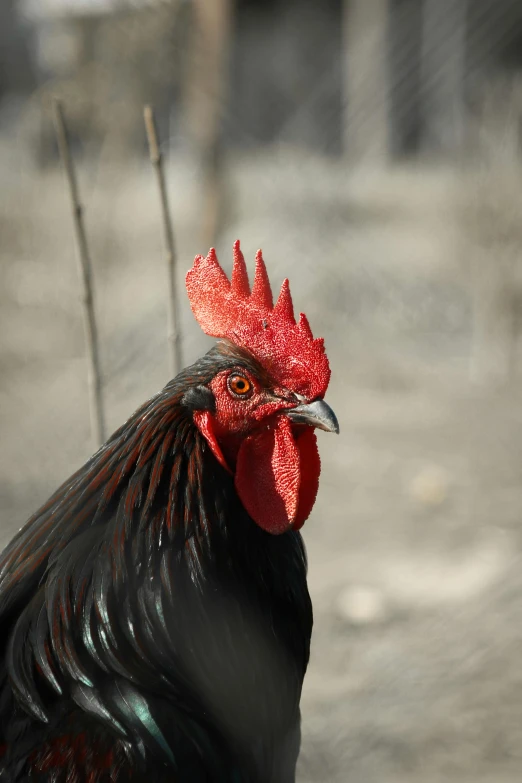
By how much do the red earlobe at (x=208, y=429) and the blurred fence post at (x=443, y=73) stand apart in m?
4.84

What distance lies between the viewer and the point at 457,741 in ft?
8.87

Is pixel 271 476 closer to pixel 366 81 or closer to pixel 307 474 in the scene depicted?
pixel 307 474

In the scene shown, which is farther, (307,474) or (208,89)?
(208,89)

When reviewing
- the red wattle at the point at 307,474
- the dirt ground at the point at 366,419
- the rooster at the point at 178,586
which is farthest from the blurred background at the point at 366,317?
the red wattle at the point at 307,474

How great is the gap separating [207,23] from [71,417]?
2.52 meters

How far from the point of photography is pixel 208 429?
152 cm

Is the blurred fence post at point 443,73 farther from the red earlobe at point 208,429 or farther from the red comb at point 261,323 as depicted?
the red earlobe at point 208,429

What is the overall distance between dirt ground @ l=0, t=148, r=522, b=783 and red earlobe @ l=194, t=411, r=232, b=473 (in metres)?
1.53

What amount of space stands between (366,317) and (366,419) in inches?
56.1

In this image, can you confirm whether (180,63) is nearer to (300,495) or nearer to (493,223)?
(493,223)

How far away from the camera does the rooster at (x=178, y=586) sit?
146cm

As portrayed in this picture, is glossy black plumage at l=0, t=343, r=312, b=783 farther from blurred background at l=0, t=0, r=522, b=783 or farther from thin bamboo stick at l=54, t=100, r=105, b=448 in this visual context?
blurred background at l=0, t=0, r=522, b=783

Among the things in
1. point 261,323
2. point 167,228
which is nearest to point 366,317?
point 167,228

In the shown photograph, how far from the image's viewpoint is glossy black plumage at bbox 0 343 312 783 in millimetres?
1455
